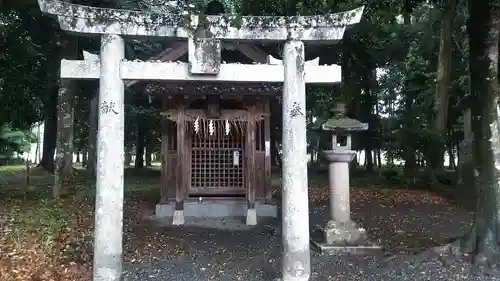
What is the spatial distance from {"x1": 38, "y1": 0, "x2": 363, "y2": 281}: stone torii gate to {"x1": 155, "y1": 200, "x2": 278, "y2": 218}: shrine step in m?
6.69

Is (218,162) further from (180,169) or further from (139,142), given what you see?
(139,142)

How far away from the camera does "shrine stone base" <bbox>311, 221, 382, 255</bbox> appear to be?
934cm

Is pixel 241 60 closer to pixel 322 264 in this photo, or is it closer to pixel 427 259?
pixel 322 264

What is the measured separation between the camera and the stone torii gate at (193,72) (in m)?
6.71

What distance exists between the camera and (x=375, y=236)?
1092 cm

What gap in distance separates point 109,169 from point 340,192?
17.2ft

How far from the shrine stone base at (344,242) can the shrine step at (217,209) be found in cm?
386

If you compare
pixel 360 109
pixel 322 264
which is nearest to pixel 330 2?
pixel 322 264

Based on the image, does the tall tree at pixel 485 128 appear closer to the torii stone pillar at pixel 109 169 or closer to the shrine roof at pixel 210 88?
the shrine roof at pixel 210 88

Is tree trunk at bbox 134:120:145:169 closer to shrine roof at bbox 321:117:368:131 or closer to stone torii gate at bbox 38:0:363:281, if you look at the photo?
shrine roof at bbox 321:117:368:131

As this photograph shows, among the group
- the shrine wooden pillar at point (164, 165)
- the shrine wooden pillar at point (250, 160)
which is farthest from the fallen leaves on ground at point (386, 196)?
the shrine wooden pillar at point (164, 165)

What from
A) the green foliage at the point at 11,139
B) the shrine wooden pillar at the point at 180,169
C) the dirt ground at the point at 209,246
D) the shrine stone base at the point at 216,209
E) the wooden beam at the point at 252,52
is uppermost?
the wooden beam at the point at 252,52

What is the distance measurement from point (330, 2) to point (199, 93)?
4428 millimetres

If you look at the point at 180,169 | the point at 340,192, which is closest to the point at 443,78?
the point at 340,192
